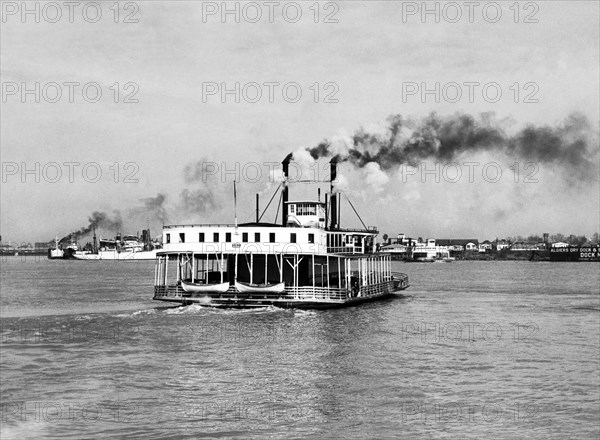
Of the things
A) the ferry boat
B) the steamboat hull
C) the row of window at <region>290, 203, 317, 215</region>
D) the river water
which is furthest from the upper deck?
the row of window at <region>290, 203, 317, 215</region>

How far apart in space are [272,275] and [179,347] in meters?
22.4

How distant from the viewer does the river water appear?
86.3 ft

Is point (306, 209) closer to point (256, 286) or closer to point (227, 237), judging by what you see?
point (227, 237)

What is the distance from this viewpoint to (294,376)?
34.3 m

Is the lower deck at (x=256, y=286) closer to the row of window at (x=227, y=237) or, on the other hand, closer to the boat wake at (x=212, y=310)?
the boat wake at (x=212, y=310)

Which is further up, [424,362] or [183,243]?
[183,243]

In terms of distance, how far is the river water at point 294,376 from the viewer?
26.3m

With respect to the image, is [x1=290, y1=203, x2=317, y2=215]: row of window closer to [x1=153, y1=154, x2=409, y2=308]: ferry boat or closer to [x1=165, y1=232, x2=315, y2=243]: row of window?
[x1=153, y1=154, x2=409, y2=308]: ferry boat

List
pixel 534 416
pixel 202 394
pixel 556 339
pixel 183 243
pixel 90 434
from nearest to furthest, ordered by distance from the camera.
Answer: pixel 90 434, pixel 534 416, pixel 202 394, pixel 556 339, pixel 183 243

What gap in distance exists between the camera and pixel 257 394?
3052 centimetres

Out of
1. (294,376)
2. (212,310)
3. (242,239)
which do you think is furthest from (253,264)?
(294,376)

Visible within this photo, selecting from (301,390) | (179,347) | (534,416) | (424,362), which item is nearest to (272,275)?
(179,347)

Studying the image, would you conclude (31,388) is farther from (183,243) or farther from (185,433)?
(183,243)

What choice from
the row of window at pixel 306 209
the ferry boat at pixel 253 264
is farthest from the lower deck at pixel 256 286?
the row of window at pixel 306 209
